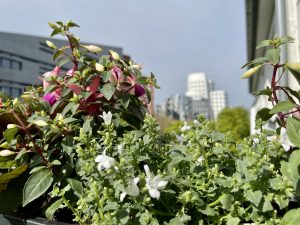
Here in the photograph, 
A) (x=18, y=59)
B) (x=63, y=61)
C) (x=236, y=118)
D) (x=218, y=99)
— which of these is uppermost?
(x=18, y=59)

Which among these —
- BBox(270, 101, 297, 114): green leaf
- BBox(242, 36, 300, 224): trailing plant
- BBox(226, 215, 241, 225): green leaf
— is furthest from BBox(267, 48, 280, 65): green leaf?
BBox(226, 215, 241, 225): green leaf

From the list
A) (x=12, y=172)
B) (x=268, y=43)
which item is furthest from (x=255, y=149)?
(x=12, y=172)

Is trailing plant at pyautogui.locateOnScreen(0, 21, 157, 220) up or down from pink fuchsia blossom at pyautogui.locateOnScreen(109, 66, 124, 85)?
down

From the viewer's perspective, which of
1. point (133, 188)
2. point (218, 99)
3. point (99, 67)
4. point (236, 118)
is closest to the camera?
point (133, 188)

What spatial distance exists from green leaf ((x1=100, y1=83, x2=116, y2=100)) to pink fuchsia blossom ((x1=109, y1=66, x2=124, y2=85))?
0.7 inches

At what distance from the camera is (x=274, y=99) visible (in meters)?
0.88

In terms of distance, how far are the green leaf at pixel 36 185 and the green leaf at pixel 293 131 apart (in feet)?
1.77

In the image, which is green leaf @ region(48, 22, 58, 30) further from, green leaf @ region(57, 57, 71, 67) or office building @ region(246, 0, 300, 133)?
office building @ region(246, 0, 300, 133)

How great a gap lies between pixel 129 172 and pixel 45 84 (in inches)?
21.5

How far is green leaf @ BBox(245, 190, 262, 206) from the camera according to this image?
2.11 feet

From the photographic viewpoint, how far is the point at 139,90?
105 centimetres

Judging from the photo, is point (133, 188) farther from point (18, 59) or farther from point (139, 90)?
point (18, 59)

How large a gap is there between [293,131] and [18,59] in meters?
17.3

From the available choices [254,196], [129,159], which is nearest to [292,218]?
[254,196]
